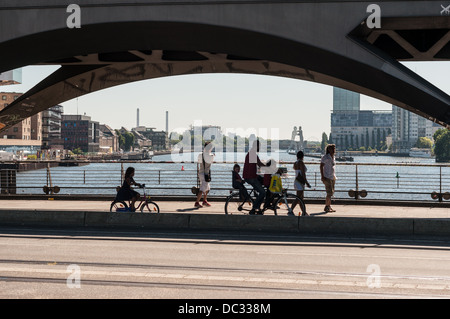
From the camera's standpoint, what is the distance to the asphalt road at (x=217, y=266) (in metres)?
6.43

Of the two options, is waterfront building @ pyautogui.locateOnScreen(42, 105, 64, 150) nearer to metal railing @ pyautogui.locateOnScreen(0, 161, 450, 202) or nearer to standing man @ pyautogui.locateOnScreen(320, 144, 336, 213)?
metal railing @ pyautogui.locateOnScreen(0, 161, 450, 202)

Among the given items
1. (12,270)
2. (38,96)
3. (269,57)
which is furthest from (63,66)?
(12,270)

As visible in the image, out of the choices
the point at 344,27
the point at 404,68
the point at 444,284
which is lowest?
the point at 444,284

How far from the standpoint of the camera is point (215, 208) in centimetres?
1602

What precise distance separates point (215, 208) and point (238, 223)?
3594mm

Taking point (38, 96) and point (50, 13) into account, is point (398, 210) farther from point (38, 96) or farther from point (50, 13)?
point (38, 96)

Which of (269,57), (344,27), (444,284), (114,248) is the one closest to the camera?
(444,284)

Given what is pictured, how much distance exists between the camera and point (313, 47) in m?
14.5

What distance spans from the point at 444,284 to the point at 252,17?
9.57m

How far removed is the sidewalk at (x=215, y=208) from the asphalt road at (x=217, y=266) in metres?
3.28

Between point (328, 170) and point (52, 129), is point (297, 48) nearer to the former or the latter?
point (328, 170)

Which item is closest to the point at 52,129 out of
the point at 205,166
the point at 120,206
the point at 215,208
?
the point at 205,166

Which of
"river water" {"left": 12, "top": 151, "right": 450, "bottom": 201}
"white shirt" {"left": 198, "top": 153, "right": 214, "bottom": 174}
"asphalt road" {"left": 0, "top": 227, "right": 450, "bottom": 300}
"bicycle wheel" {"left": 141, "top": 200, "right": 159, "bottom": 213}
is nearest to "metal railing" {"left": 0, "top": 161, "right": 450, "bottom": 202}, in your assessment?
"river water" {"left": 12, "top": 151, "right": 450, "bottom": 201}
